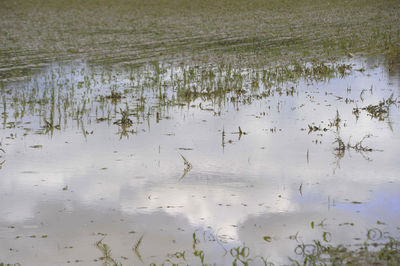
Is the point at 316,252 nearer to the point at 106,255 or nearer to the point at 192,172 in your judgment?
the point at 106,255

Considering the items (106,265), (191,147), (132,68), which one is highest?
(132,68)

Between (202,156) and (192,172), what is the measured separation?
35.2 inches

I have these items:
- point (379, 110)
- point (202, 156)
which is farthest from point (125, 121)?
point (379, 110)

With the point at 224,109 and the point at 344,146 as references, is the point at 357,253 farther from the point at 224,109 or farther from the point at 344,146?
the point at 224,109

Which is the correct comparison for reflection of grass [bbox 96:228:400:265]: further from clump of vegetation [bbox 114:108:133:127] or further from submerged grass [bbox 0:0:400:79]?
submerged grass [bbox 0:0:400:79]

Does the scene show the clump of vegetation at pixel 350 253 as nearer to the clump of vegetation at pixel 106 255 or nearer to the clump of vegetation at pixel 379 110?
the clump of vegetation at pixel 106 255

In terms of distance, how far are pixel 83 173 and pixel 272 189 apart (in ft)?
10.0

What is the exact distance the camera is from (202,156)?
10.0m

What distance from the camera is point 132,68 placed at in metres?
19.7

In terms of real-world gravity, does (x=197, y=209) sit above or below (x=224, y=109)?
below

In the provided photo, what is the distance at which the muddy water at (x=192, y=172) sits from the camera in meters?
6.80

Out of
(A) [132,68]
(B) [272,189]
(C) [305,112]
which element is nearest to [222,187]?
(B) [272,189]

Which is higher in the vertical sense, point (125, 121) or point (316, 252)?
point (125, 121)

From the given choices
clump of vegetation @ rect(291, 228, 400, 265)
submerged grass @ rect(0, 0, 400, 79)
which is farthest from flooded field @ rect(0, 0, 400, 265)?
submerged grass @ rect(0, 0, 400, 79)
